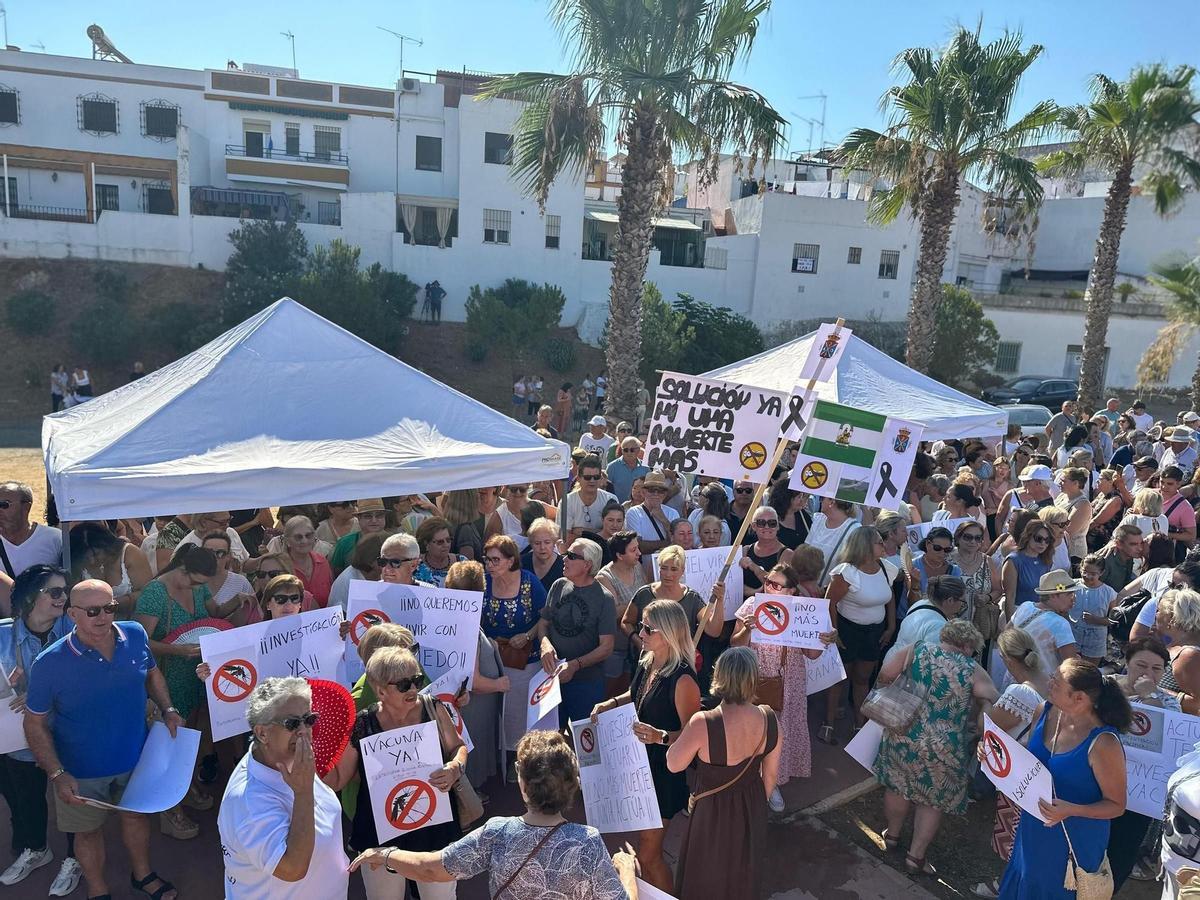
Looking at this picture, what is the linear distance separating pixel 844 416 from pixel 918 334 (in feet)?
45.2

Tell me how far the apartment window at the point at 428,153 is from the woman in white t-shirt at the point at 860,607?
3256 cm

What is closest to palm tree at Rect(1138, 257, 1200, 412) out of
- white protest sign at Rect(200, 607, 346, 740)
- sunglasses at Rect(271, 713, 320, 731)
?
white protest sign at Rect(200, 607, 346, 740)

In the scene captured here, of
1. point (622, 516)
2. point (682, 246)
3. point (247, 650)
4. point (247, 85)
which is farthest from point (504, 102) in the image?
point (247, 650)

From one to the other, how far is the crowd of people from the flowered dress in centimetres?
2

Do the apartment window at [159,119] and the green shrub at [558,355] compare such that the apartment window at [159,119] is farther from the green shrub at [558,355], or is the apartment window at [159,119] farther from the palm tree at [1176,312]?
the palm tree at [1176,312]

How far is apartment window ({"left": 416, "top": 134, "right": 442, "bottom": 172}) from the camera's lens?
34.9 meters

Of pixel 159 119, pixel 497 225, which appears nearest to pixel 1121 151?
pixel 497 225

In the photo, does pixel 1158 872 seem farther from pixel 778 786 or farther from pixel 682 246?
pixel 682 246

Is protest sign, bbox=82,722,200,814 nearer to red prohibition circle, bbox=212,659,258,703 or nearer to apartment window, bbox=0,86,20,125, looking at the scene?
red prohibition circle, bbox=212,659,258,703

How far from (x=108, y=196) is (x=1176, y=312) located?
40.4 metres

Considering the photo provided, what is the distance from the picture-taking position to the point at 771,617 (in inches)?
210

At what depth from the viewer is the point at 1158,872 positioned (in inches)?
197

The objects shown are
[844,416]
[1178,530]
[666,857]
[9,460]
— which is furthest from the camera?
[9,460]

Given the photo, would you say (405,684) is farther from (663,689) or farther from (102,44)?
(102,44)
